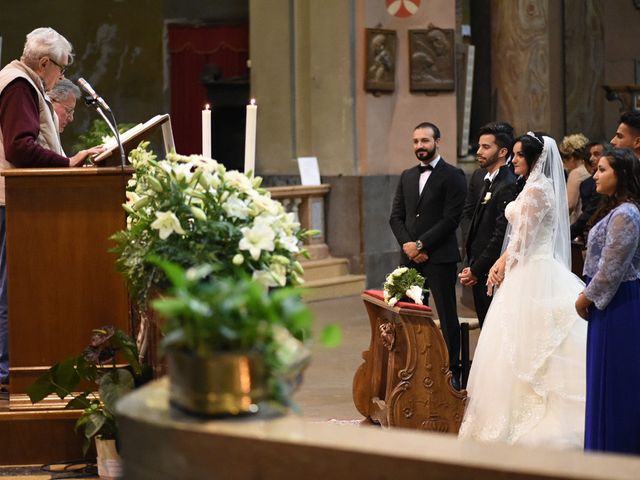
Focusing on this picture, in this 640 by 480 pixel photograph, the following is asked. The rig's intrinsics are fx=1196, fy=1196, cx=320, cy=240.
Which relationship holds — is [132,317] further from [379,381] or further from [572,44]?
[572,44]

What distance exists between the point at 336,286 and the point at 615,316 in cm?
667

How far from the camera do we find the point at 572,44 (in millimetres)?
13867

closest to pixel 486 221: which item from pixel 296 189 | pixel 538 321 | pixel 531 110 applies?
pixel 538 321

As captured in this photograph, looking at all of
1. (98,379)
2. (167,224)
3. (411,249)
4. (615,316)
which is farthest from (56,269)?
(411,249)

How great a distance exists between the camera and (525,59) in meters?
12.9

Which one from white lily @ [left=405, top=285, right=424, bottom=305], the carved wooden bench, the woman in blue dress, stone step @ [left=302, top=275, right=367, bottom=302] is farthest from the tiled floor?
the woman in blue dress

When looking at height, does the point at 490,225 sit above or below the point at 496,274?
above

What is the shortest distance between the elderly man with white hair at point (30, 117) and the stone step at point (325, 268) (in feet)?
20.6

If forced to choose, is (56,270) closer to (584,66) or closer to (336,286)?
(336,286)

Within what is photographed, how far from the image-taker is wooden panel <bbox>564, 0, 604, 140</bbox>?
13.9 metres

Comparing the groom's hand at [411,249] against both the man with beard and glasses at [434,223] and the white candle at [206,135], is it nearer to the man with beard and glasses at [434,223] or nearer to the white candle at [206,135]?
the man with beard and glasses at [434,223]

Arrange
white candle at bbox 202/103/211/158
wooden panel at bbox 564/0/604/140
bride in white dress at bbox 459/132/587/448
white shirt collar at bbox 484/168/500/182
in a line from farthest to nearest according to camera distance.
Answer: wooden panel at bbox 564/0/604/140, white shirt collar at bbox 484/168/500/182, bride in white dress at bbox 459/132/587/448, white candle at bbox 202/103/211/158

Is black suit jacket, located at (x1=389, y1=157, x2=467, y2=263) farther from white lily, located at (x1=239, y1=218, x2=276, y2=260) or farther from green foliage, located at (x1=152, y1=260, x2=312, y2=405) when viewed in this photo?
green foliage, located at (x1=152, y1=260, x2=312, y2=405)

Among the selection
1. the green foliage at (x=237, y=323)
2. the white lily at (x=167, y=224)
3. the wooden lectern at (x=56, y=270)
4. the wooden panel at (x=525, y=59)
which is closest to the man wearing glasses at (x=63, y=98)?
the wooden lectern at (x=56, y=270)
